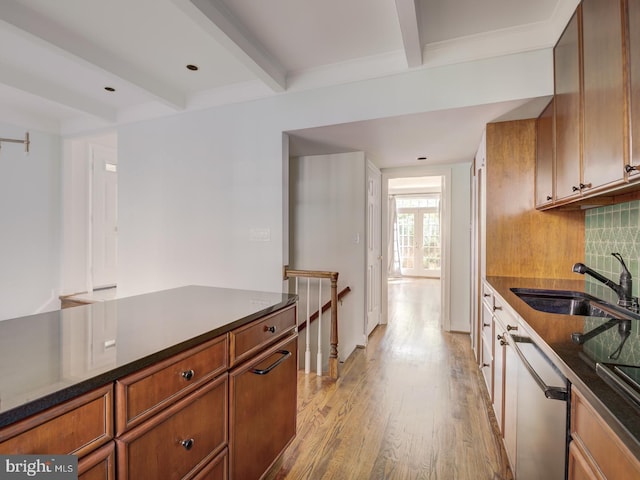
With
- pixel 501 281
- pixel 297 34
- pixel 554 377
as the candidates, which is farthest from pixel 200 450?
pixel 297 34

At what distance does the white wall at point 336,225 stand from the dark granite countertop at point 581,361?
6.30ft

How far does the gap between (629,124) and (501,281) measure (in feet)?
4.42

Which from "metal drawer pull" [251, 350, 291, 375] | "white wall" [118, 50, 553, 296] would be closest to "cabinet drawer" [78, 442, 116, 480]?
"metal drawer pull" [251, 350, 291, 375]

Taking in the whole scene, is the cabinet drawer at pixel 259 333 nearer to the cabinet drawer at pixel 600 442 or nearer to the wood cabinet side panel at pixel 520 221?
the cabinet drawer at pixel 600 442

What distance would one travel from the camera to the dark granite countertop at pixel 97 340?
0.70 meters

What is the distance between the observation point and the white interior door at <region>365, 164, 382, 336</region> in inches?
154

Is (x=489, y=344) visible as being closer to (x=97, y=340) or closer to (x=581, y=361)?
(x=581, y=361)

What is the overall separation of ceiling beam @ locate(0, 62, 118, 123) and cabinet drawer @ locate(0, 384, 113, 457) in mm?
3308

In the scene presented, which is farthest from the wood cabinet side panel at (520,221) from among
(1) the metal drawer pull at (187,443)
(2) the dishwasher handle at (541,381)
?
(1) the metal drawer pull at (187,443)

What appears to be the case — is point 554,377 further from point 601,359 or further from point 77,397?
point 77,397

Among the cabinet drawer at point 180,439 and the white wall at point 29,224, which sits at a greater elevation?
the white wall at point 29,224

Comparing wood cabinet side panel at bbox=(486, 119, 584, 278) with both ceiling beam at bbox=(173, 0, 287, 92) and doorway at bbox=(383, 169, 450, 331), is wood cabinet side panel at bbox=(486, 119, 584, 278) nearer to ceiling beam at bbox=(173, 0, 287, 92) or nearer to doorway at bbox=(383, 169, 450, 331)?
ceiling beam at bbox=(173, 0, 287, 92)

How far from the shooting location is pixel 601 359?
912 millimetres

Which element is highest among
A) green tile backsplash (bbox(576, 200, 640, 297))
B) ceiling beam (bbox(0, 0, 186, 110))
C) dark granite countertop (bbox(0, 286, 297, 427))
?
ceiling beam (bbox(0, 0, 186, 110))
